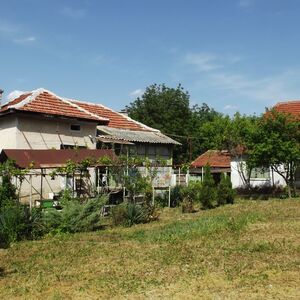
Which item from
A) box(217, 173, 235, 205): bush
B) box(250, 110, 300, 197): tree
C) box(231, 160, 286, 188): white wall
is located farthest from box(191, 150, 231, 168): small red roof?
box(217, 173, 235, 205): bush

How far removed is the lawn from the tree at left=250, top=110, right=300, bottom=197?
9.44 m

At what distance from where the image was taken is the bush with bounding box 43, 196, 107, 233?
13381 millimetres

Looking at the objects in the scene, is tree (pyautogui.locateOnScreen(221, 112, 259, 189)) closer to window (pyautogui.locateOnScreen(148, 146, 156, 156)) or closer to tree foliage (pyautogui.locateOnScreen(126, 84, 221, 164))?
window (pyautogui.locateOnScreen(148, 146, 156, 156))

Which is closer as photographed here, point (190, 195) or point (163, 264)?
point (163, 264)

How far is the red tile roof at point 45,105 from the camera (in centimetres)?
2144

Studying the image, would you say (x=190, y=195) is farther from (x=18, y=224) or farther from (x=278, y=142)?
(x=18, y=224)

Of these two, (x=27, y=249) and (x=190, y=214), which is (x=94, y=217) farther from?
(x=190, y=214)

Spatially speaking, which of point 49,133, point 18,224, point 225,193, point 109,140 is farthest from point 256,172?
point 18,224

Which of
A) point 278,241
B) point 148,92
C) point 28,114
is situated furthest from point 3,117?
point 148,92

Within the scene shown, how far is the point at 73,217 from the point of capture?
13672 millimetres

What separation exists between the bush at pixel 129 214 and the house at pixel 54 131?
346 centimetres

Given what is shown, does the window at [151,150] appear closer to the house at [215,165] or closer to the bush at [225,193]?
the bush at [225,193]

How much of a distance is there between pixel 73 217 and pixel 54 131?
967cm

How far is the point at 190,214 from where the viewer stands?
18.2 m
